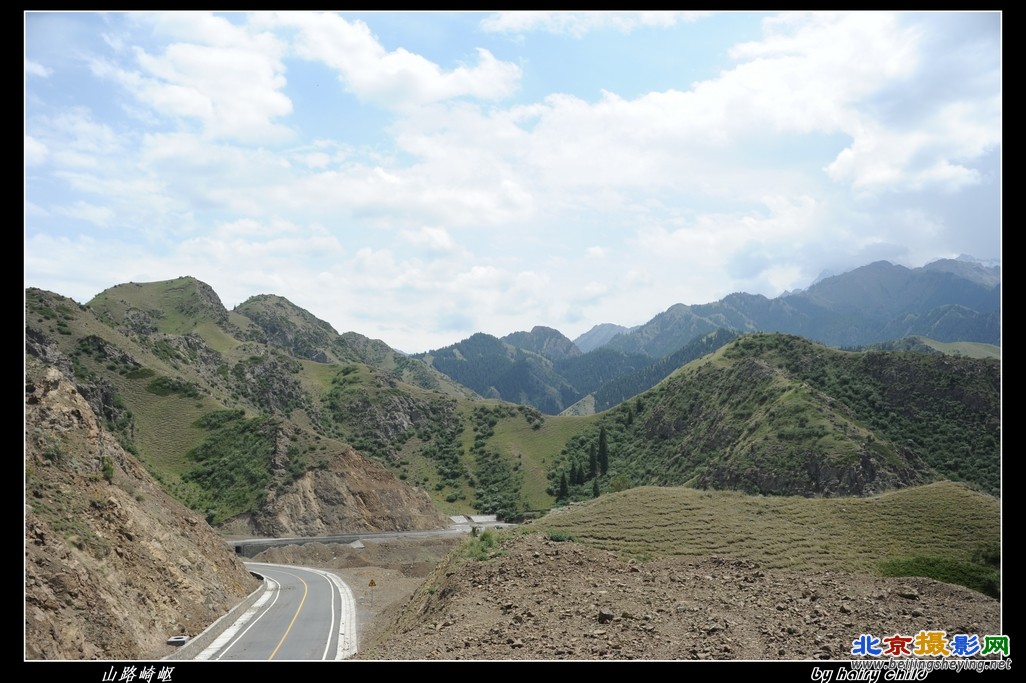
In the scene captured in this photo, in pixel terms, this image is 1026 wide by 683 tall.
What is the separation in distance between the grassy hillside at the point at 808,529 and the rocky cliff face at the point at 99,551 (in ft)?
55.6

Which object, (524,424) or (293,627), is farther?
(524,424)

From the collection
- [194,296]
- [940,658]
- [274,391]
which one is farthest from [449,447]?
[940,658]

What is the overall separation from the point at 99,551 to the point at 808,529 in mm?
30171

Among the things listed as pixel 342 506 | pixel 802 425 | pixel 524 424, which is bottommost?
pixel 342 506

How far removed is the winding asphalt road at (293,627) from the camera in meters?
24.7

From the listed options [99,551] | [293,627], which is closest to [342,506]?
[293,627]

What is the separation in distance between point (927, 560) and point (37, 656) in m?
30.2

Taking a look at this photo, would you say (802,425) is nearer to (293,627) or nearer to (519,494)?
(519,494)

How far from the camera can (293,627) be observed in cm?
3005

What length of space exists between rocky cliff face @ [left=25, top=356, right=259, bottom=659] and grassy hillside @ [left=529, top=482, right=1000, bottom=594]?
16933mm

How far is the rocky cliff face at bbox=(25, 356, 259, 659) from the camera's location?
21.4m

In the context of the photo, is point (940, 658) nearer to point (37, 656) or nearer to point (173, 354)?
point (37, 656)

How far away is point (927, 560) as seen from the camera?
2361cm

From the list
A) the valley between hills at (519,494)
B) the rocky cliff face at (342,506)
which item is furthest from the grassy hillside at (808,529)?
the rocky cliff face at (342,506)
